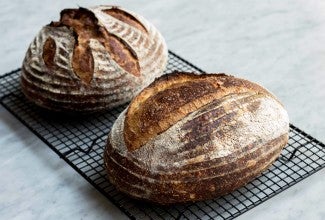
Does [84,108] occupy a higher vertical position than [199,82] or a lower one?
lower

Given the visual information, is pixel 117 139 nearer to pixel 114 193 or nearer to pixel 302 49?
pixel 114 193

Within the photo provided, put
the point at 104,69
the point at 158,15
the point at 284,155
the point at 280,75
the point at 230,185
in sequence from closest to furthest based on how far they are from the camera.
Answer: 1. the point at 230,185
2. the point at 284,155
3. the point at 104,69
4. the point at 280,75
5. the point at 158,15

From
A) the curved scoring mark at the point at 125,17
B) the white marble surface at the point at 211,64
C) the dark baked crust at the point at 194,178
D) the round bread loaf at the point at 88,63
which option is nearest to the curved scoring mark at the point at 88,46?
the round bread loaf at the point at 88,63

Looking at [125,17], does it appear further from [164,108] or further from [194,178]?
[194,178]

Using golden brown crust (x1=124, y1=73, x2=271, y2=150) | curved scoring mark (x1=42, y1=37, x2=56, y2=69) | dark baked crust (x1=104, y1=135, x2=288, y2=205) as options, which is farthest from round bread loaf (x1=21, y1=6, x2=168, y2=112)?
dark baked crust (x1=104, y1=135, x2=288, y2=205)

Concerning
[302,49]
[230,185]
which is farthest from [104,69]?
[302,49]

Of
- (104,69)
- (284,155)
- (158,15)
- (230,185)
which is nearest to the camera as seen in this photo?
(230,185)

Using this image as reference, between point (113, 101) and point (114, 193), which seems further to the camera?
point (113, 101)
